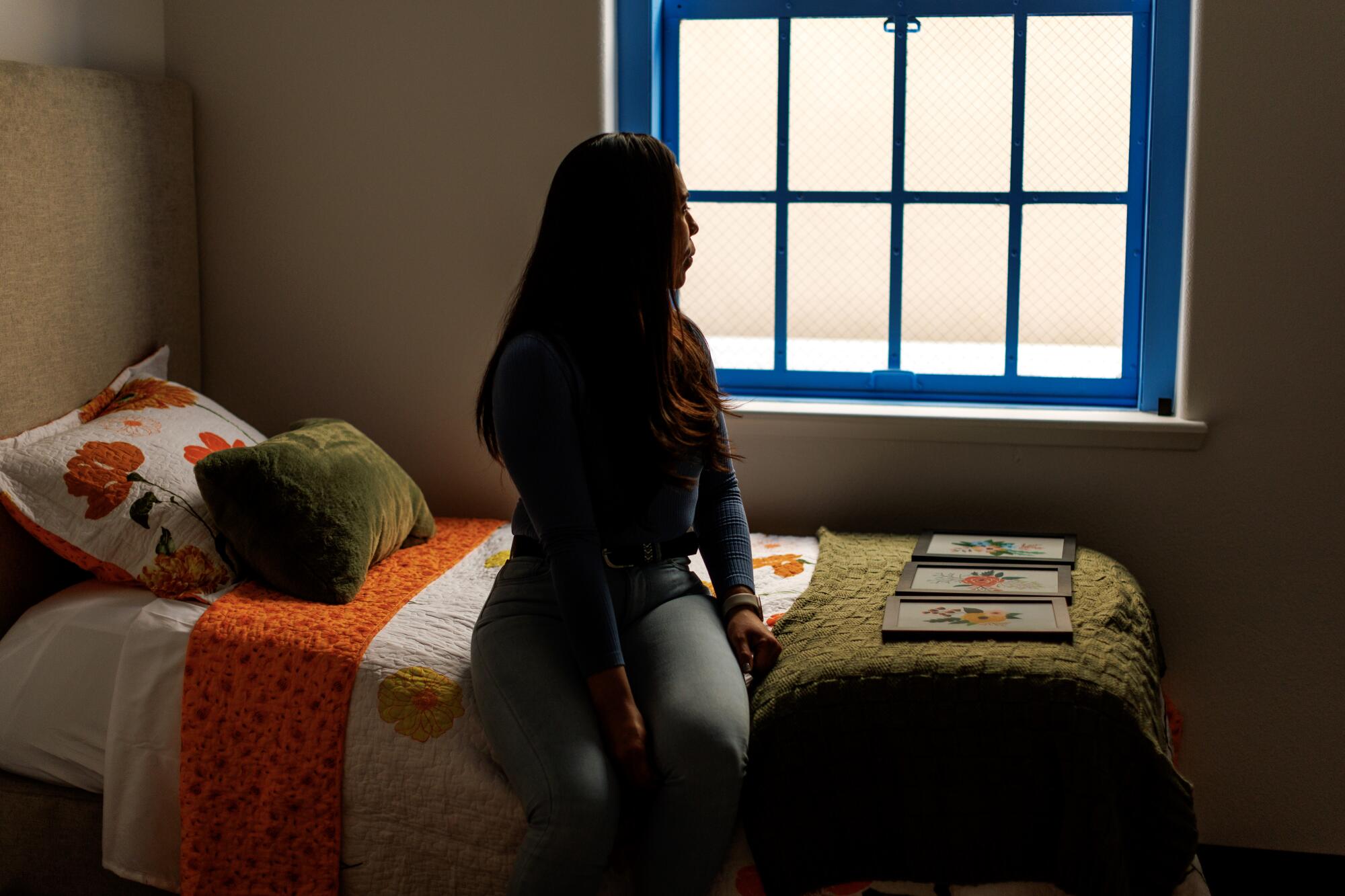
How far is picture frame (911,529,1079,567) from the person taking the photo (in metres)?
2.09

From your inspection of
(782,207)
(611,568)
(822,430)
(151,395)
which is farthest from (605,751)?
(782,207)

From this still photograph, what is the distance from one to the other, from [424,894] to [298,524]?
2.10 feet

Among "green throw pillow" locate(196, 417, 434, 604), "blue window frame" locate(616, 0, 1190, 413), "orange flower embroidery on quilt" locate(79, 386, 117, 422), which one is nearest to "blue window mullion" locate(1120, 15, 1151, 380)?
"blue window frame" locate(616, 0, 1190, 413)

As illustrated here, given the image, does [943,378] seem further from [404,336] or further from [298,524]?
[298,524]

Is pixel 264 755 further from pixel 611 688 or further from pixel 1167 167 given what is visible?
pixel 1167 167

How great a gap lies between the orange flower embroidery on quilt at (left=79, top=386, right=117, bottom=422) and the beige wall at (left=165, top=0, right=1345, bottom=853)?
391 millimetres

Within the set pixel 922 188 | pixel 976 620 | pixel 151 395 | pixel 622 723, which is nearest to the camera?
pixel 622 723

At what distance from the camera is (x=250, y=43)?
8.30 feet

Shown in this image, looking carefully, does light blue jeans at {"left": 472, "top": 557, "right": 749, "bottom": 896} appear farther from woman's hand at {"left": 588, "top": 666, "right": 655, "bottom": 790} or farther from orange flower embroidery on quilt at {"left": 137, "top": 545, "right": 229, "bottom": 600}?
orange flower embroidery on quilt at {"left": 137, "top": 545, "right": 229, "bottom": 600}

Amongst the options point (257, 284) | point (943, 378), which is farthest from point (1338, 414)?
point (257, 284)

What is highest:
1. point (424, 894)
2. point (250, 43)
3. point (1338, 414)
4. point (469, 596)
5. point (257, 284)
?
point (250, 43)

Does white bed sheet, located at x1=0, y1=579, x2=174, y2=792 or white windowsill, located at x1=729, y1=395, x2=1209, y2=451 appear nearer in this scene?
white bed sheet, located at x1=0, y1=579, x2=174, y2=792

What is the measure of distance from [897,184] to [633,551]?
118 cm

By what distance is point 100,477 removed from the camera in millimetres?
1980
